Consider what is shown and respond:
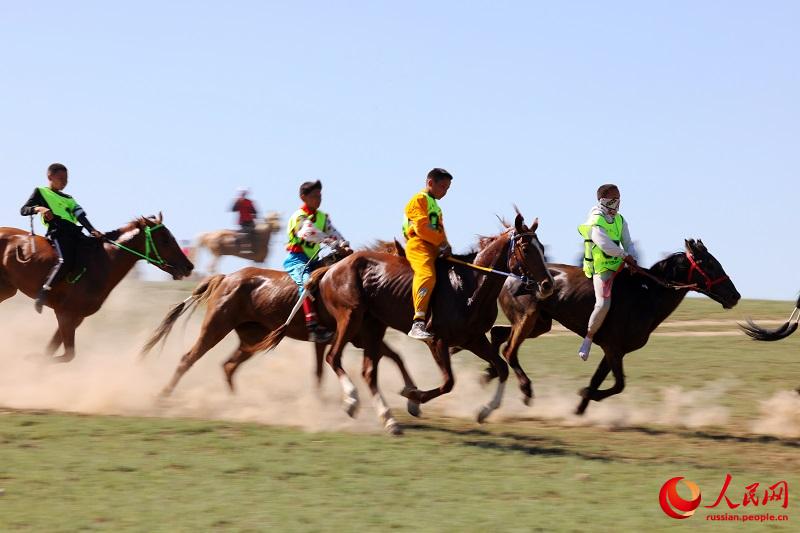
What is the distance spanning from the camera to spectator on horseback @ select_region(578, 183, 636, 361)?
436 inches

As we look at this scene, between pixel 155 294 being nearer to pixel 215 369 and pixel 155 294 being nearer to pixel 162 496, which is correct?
pixel 215 369

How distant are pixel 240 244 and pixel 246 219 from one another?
26.4 inches

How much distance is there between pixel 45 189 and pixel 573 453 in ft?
25.2

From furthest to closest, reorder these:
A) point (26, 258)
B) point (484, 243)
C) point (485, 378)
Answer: point (26, 258) < point (485, 378) < point (484, 243)

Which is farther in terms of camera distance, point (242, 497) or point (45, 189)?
point (45, 189)

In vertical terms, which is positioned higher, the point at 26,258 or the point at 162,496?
the point at 26,258

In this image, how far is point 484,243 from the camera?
10.2 m

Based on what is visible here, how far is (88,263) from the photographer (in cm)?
1288

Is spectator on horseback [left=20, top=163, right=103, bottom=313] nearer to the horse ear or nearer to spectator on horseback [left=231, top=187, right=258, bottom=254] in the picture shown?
the horse ear

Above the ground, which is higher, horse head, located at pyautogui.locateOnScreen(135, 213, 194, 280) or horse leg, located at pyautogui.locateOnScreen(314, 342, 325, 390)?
horse head, located at pyautogui.locateOnScreen(135, 213, 194, 280)

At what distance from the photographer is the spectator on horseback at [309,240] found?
36.4 ft

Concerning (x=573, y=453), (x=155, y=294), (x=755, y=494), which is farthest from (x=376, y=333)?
(x=155, y=294)

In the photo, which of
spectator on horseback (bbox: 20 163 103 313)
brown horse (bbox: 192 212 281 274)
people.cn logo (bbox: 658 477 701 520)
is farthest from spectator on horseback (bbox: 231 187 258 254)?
people.cn logo (bbox: 658 477 701 520)

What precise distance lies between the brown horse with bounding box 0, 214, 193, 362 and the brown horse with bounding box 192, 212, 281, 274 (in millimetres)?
13529
